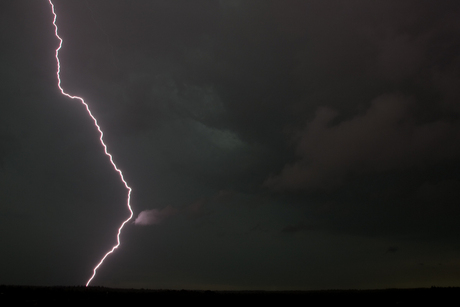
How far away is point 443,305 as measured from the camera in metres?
47.0

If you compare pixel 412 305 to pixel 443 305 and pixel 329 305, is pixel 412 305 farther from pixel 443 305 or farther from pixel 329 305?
pixel 329 305

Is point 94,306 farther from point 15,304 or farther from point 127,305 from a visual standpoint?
point 15,304

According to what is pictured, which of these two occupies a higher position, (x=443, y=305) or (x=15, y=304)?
(x=15, y=304)

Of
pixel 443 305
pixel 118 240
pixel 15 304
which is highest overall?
pixel 118 240

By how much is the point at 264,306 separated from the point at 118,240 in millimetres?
23748

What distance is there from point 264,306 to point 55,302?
27097mm

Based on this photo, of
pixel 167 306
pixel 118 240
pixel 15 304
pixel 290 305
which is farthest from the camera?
pixel 118 240

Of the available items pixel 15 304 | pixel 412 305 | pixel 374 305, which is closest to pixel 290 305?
pixel 374 305

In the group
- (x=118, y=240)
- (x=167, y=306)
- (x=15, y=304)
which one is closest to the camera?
(x=15, y=304)

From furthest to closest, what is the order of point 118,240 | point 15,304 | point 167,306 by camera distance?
point 118,240 → point 167,306 → point 15,304

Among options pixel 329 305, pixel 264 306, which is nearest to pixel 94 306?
pixel 264 306

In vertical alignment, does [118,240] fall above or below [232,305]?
above

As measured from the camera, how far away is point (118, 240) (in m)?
56.5

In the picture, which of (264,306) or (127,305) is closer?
(127,305)
